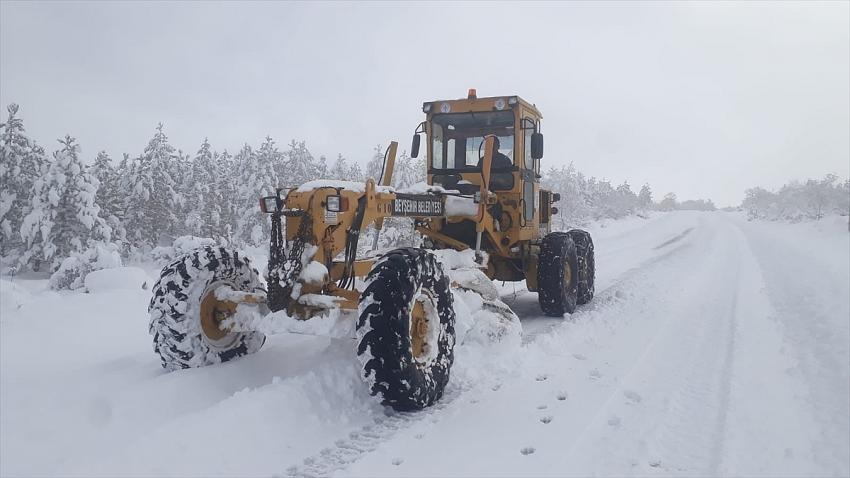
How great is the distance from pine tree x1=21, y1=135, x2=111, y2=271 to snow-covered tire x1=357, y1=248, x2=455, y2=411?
24.7 meters

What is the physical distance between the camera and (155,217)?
32.1 m

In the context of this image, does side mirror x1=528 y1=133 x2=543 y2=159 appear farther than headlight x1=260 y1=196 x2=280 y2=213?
Yes

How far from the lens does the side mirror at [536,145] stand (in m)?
7.59

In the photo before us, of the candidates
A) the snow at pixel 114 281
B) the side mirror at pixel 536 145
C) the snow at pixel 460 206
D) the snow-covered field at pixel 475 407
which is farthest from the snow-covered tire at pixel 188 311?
the snow at pixel 114 281

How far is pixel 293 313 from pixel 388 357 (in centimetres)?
99

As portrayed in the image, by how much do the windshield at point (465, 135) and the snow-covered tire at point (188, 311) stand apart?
12.8 ft

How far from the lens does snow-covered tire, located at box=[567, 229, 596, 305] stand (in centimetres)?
875

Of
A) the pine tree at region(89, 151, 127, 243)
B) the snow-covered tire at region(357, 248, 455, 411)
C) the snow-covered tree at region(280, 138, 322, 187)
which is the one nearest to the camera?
the snow-covered tire at region(357, 248, 455, 411)

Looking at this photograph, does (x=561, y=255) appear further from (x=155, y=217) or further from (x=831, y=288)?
(x=155, y=217)

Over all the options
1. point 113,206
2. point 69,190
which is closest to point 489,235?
point 69,190

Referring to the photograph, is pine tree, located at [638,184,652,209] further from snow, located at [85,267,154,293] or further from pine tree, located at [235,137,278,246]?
snow, located at [85,267,154,293]

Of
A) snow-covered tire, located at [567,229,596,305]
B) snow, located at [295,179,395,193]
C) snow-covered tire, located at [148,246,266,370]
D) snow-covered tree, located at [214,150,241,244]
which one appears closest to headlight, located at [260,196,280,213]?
snow, located at [295,179,395,193]

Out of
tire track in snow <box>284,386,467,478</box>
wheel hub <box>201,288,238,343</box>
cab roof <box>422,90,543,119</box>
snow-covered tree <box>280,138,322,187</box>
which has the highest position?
snow-covered tree <box>280,138,322,187</box>

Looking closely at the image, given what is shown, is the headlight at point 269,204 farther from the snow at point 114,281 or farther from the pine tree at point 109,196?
the pine tree at point 109,196
